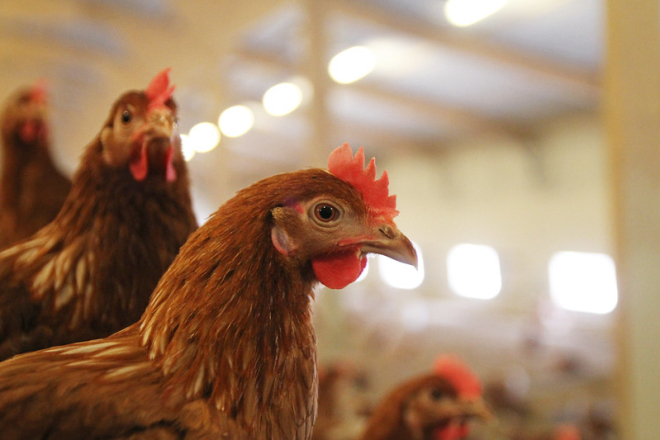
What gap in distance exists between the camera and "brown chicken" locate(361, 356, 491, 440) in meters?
1.38

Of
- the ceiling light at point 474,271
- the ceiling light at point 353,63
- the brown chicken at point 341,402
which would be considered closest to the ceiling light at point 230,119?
the brown chicken at point 341,402

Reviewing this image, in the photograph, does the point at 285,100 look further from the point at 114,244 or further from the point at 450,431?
the point at 114,244

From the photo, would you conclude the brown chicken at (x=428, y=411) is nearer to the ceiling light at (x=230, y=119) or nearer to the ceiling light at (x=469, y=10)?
the ceiling light at (x=230, y=119)

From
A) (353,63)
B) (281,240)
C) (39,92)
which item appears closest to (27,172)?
(39,92)

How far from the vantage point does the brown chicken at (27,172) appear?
3.94 ft

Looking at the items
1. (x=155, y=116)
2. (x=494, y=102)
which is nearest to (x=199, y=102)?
(x=155, y=116)

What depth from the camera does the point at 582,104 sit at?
217 inches

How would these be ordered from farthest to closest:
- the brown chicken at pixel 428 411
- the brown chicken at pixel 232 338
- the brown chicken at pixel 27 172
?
the brown chicken at pixel 428 411
the brown chicken at pixel 27 172
the brown chicken at pixel 232 338

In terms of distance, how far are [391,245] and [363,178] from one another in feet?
0.27

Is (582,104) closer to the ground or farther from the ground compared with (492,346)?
farther from the ground

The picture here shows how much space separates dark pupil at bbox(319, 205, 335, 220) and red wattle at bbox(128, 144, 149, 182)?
250mm

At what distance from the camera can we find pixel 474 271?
262 inches

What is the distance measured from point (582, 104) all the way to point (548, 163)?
1.14 metres

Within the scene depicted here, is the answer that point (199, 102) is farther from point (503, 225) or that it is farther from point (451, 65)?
point (503, 225)
